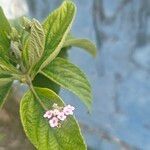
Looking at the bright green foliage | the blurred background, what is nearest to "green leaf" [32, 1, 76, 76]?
the bright green foliage

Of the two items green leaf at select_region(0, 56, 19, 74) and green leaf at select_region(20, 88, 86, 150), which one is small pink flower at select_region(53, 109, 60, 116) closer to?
green leaf at select_region(20, 88, 86, 150)

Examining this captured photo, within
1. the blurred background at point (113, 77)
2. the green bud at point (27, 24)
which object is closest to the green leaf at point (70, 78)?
the green bud at point (27, 24)

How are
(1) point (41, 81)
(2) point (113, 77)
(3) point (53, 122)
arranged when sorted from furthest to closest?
(2) point (113, 77), (1) point (41, 81), (3) point (53, 122)

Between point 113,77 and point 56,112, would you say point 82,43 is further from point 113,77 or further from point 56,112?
point 113,77


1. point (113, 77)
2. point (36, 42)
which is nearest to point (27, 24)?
point (36, 42)

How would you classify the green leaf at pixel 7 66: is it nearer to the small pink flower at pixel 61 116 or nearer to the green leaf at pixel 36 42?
the green leaf at pixel 36 42
